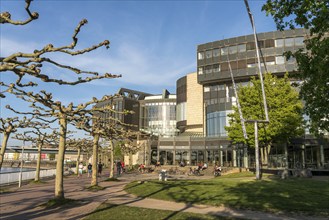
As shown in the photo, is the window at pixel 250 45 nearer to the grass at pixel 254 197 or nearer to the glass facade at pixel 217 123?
the glass facade at pixel 217 123

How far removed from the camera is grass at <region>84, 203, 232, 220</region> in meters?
10.2

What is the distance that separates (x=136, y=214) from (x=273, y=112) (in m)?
27.5

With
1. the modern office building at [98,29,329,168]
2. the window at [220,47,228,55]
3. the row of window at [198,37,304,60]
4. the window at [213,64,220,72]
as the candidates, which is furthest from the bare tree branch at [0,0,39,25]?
the window at [220,47,228,55]

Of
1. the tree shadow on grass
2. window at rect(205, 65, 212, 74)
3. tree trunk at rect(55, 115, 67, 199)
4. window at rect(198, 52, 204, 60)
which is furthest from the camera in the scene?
window at rect(198, 52, 204, 60)

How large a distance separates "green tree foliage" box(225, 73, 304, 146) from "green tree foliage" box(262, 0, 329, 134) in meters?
19.8

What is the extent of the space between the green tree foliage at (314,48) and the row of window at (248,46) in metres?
38.9

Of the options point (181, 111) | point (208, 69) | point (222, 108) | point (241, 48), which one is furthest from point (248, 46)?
point (181, 111)

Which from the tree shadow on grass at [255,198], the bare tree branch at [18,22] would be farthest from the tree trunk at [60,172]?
the bare tree branch at [18,22]

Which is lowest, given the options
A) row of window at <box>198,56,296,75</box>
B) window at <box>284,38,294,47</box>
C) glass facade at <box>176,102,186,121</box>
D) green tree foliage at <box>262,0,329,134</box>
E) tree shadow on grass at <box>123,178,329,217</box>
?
tree shadow on grass at <box>123,178,329,217</box>

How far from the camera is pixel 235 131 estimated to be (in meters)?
38.1

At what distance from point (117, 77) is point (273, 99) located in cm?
2971

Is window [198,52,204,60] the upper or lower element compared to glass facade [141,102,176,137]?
upper

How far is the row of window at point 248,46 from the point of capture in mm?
50438

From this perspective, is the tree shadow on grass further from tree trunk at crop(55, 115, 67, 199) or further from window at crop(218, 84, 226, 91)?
window at crop(218, 84, 226, 91)
